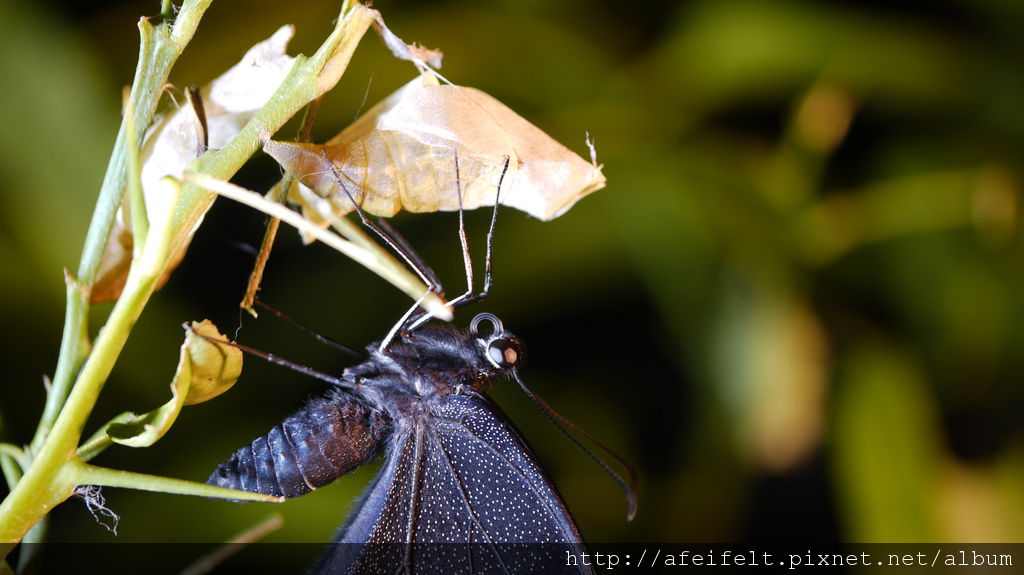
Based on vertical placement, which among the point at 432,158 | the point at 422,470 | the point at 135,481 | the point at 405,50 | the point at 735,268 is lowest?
the point at 735,268

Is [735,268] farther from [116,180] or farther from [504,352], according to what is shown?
[116,180]

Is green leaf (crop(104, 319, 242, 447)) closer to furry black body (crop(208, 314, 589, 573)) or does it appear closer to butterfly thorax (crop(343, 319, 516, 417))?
furry black body (crop(208, 314, 589, 573))

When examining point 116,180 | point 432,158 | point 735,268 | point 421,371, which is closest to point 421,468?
point 421,371

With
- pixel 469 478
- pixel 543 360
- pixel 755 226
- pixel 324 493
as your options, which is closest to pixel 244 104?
pixel 469 478

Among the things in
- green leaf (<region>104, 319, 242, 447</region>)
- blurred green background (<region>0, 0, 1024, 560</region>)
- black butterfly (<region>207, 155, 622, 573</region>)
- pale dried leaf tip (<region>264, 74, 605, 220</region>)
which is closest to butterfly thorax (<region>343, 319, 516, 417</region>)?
black butterfly (<region>207, 155, 622, 573</region>)

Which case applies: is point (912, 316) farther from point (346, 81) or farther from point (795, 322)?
point (346, 81)

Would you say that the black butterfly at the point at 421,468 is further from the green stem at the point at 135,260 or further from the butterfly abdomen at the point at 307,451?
the green stem at the point at 135,260
